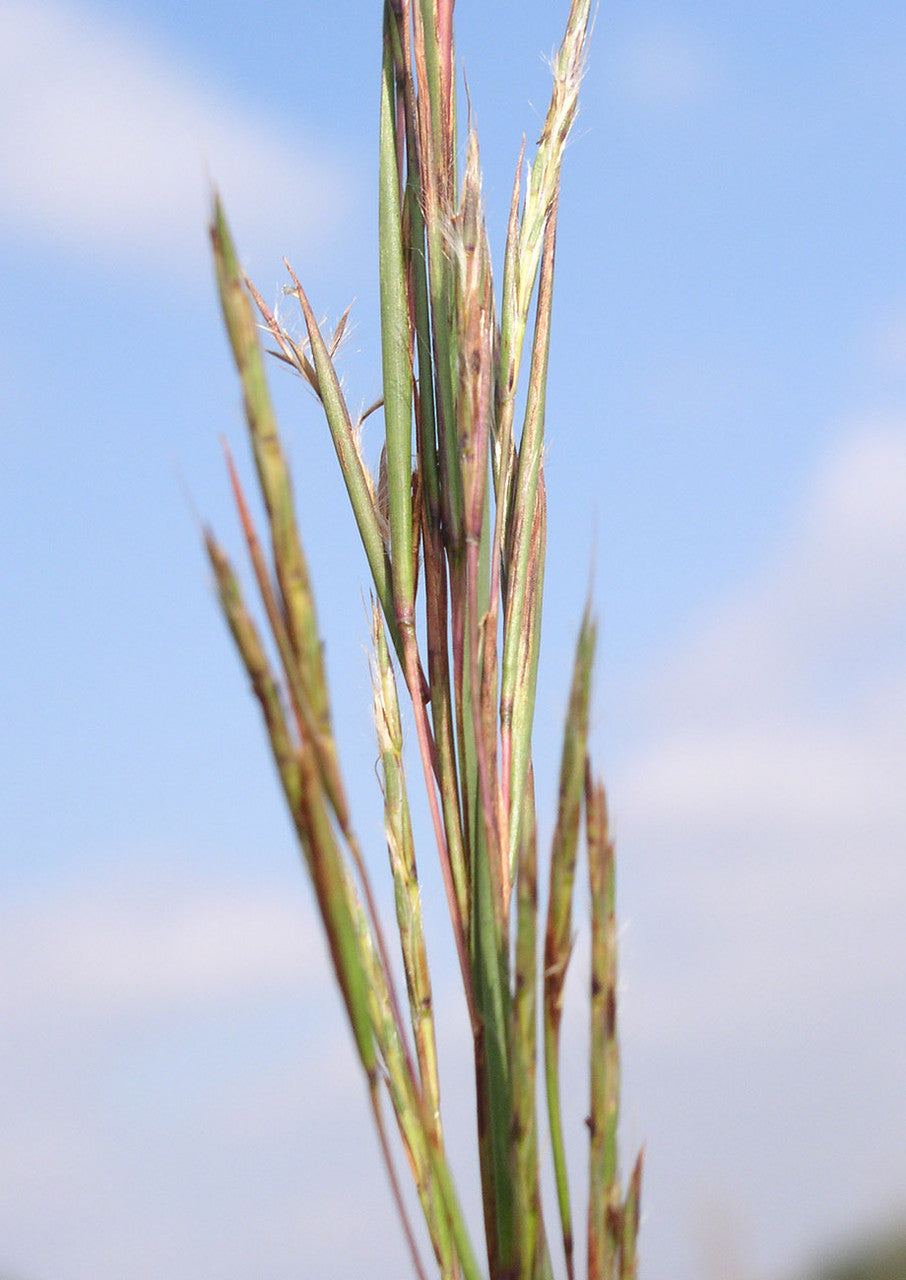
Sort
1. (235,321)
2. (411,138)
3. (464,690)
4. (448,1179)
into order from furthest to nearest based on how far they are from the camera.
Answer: (411,138), (464,690), (448,1179), (235,321)

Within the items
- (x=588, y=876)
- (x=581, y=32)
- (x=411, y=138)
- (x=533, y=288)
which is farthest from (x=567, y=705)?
(x=581, y=32)

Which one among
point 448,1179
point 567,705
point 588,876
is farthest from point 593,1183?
point 567,705

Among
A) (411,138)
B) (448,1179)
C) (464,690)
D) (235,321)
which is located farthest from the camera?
(411,138)

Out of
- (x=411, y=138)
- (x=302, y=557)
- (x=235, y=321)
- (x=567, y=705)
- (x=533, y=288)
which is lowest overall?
(x=567, y=705)

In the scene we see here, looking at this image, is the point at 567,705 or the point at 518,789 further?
the point at 518,789

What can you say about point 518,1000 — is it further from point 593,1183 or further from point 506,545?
point 506,545

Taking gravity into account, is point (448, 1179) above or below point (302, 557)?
below
